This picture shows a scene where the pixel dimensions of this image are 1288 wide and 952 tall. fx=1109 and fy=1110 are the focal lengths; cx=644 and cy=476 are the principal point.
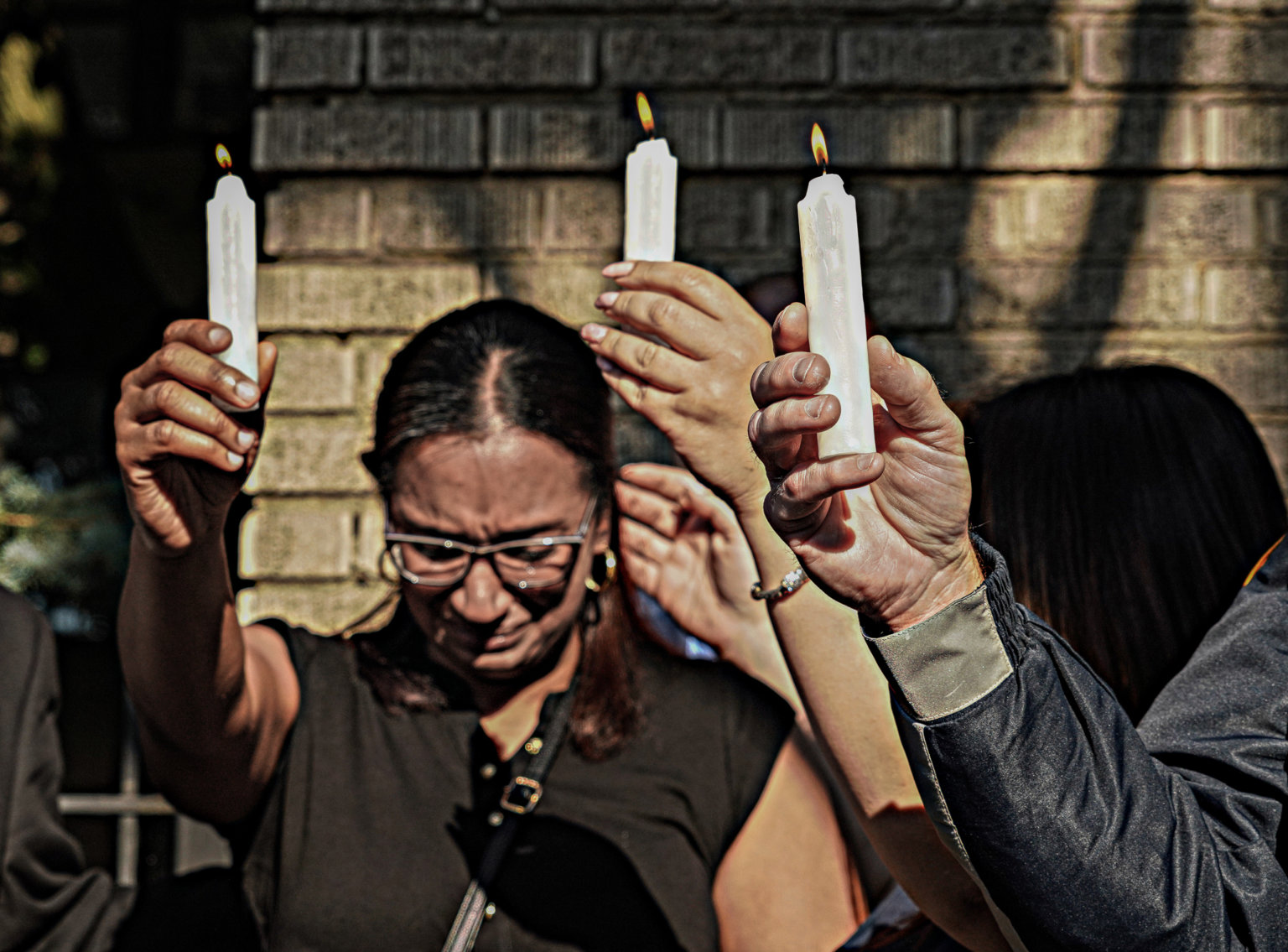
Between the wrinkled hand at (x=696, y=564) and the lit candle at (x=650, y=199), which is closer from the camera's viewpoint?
the lit candle at (x=650, y=199)

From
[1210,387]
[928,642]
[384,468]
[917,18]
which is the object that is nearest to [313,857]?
[384,468]

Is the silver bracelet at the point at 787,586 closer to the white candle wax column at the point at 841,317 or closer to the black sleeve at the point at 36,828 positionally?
the white candle wax column at the point at 841,317

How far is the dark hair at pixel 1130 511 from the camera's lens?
1.38 metres

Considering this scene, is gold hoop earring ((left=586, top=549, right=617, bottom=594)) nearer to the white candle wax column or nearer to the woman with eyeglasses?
the woman with eyeglasses

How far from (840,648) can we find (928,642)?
0.39m

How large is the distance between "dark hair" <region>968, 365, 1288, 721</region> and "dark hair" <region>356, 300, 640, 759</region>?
0.78 meters

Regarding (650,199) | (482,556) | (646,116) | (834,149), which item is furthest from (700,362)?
(834,149)

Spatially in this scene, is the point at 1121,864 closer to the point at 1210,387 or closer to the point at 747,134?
the point at 1210,387

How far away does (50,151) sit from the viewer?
374cm

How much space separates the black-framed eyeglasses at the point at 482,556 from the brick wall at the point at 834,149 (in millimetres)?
894

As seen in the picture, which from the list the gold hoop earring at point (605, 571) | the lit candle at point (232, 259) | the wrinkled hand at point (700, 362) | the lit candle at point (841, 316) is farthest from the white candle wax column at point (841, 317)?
the gold hoop earring at point (605, 571)

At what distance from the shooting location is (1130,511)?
144cm

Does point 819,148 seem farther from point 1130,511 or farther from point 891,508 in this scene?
point 1130,511

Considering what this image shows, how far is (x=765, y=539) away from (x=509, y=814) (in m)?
0.79
